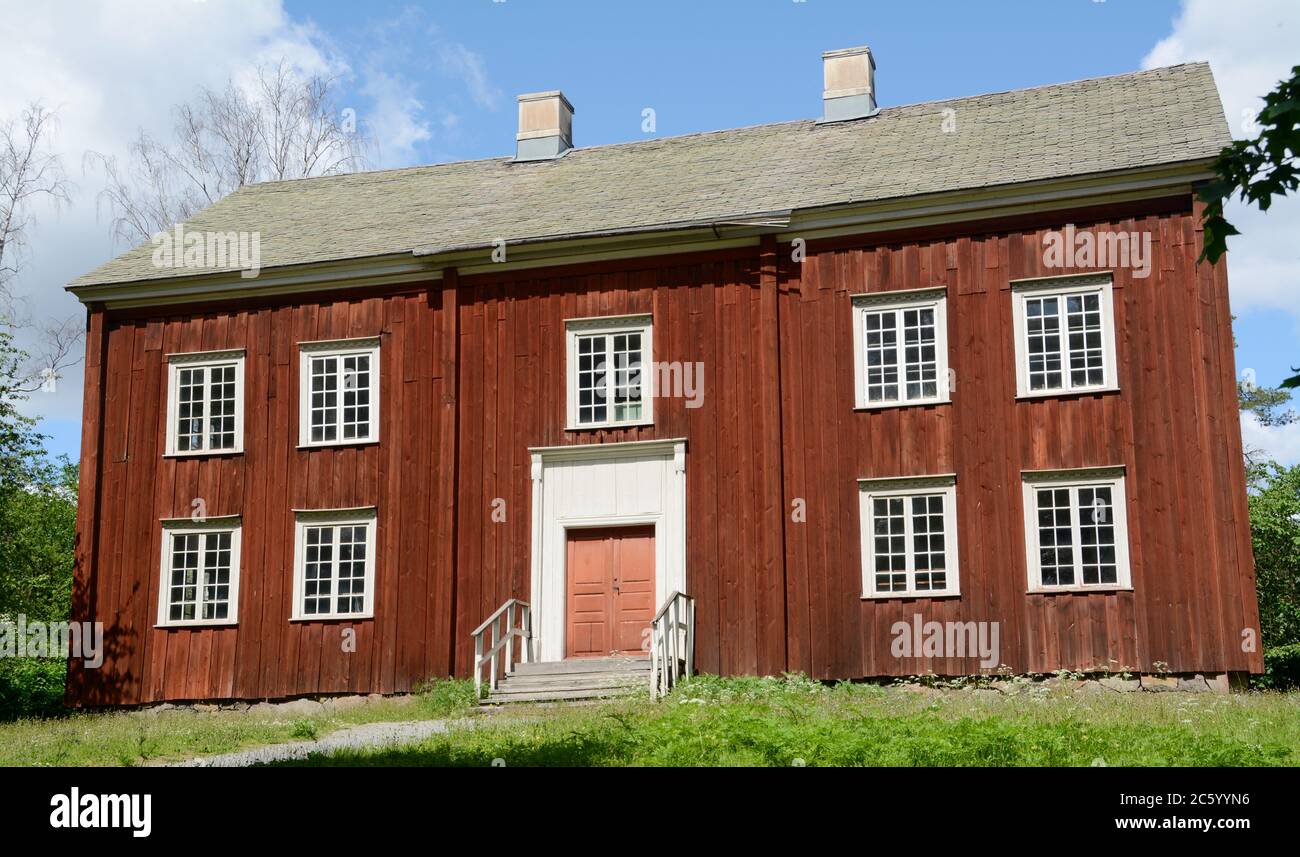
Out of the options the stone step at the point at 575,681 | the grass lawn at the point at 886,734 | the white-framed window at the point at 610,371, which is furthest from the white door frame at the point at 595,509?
the grass lawn at the point at 886,734

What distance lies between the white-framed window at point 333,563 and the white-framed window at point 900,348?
8.24 meters

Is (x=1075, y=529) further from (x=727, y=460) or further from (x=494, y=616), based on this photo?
(x=494, y=616)

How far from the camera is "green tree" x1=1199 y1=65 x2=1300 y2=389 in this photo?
26.8 ft

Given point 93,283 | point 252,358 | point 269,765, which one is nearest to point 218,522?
point 252,358

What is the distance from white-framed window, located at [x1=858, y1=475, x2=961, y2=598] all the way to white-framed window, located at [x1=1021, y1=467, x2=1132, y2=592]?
1122 mm

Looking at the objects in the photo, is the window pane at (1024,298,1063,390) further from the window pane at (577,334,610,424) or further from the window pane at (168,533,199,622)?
the window pane at (168,533,199,622)

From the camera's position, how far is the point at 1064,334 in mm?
19828

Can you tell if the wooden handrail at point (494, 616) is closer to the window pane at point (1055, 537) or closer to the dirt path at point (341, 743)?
the dirt path at point (341, 743)

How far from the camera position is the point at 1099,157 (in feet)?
66.4

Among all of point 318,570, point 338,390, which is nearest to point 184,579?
point 318,570

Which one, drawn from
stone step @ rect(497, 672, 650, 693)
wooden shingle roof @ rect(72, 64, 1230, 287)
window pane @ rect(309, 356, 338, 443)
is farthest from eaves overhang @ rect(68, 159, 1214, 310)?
stone step @ rect(497, 672, 650, 693)

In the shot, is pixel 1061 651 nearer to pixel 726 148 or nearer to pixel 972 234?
pixel 972 234

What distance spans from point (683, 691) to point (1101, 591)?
5.93 m
